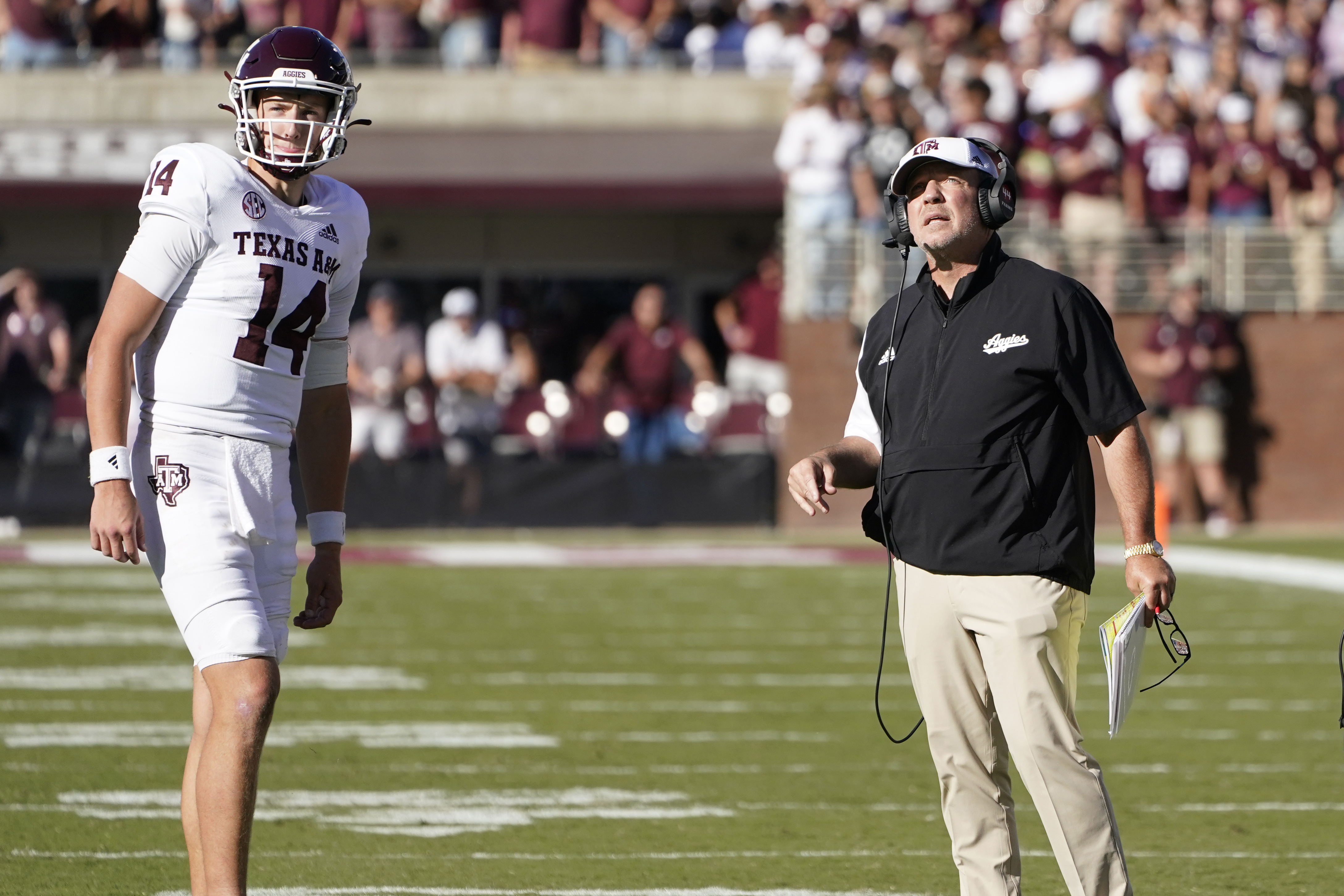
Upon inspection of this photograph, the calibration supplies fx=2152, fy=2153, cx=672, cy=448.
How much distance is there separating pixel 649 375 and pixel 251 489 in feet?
44.5

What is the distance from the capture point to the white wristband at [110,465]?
421 centimetres

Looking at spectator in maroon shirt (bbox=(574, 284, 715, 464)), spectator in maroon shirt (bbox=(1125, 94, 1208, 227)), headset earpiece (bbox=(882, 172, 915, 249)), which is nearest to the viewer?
headset earpiece (bbox=(882, 172, 915, 249))

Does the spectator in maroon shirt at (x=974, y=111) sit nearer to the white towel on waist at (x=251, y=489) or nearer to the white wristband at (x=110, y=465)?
the white towel on waist at (x=251, y=489)

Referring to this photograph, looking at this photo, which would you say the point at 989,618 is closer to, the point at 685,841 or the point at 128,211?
the point at 685,841

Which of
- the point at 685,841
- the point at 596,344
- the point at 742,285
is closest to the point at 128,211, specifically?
the point at 596,344

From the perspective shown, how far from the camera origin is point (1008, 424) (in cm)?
448

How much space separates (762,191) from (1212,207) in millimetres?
4634

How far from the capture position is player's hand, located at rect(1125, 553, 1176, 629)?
4441mm

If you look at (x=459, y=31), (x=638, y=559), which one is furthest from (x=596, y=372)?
(x=459, y=31)

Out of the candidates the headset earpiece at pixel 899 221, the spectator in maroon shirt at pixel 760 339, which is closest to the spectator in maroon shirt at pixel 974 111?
the spectator in maroon shirt at pixel 760 339

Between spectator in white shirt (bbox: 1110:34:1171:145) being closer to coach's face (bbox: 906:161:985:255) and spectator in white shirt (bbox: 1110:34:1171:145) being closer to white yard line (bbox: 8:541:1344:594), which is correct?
white yard line (bbox: 8:541:1344:594)

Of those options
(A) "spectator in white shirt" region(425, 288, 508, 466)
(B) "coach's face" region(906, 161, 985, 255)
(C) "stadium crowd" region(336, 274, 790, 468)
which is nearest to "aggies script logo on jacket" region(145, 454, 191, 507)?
(B) "coach's face" region(906, 161, 985, 255)

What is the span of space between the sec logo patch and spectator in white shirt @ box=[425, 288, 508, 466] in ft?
43.6

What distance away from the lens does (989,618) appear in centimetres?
446
